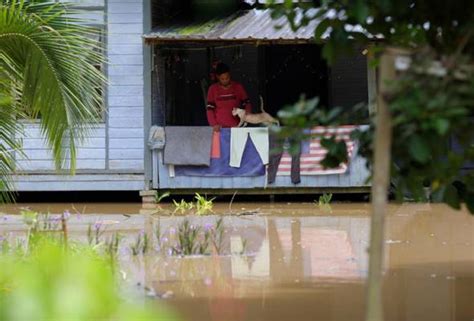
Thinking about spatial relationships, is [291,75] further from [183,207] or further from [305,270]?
[305,270]

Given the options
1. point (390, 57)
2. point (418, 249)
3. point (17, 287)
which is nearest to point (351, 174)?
point (418, 249)

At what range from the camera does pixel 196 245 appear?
7.55 meters

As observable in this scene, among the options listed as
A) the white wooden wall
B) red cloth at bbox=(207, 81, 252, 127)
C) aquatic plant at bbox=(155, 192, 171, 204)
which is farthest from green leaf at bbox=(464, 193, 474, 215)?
the white wooden wall

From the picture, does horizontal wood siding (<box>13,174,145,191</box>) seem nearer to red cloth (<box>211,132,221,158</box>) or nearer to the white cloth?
red cloth (<box>211,132,221,158</box>)

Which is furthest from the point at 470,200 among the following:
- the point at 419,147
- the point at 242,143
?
the point at 242,143

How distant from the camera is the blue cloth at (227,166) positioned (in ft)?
42.5

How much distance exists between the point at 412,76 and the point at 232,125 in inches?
421

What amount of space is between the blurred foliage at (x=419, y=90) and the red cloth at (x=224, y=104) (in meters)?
8.25

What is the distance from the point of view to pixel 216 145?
1297 centimetres

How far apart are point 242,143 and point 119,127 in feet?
6.12

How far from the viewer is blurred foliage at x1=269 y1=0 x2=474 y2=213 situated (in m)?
2.62

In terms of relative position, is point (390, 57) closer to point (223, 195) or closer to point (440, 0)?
point (440, 0)

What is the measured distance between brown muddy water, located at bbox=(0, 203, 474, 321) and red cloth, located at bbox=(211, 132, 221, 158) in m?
2.36

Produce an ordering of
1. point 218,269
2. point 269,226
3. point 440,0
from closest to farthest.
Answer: point 440,0 → point 218,269 → point 269,226
